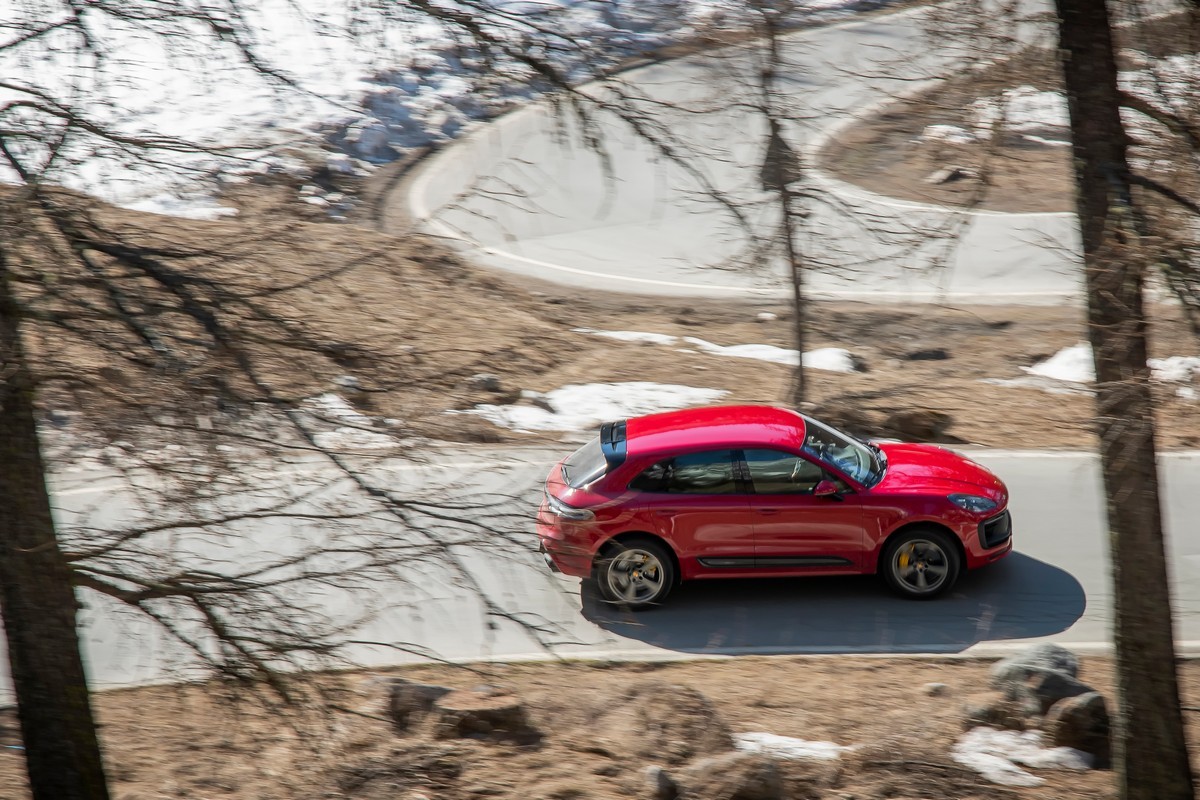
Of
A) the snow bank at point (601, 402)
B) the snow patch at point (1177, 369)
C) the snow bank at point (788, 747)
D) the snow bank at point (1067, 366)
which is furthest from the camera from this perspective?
the snow bank at point (1067, 366)

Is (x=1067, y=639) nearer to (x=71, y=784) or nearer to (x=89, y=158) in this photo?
(x=71, y=784)

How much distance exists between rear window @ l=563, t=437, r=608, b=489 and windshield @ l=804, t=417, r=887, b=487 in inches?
75.1

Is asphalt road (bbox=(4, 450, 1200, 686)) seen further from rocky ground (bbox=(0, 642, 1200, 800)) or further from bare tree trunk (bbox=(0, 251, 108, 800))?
bare tree trunk (bbox=(0, 251, 108, 800))

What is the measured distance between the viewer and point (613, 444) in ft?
34.5

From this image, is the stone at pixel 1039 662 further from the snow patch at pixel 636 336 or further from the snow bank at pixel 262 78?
the snow patch at pixel 636 336

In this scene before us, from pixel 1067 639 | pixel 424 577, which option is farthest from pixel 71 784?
pixel 1067 639

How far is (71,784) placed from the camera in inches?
223

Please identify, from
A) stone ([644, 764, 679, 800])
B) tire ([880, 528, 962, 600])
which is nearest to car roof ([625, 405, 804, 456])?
tire ([880, 528, 962, 600])

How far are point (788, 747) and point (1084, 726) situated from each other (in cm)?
205

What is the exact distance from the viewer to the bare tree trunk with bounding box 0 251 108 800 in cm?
517

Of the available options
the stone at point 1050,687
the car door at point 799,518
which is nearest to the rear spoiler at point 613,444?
the car door at point 799,518

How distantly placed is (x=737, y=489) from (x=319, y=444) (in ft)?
17.9

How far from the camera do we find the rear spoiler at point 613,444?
33.3ft

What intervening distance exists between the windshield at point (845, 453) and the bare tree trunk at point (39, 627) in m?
6.54
